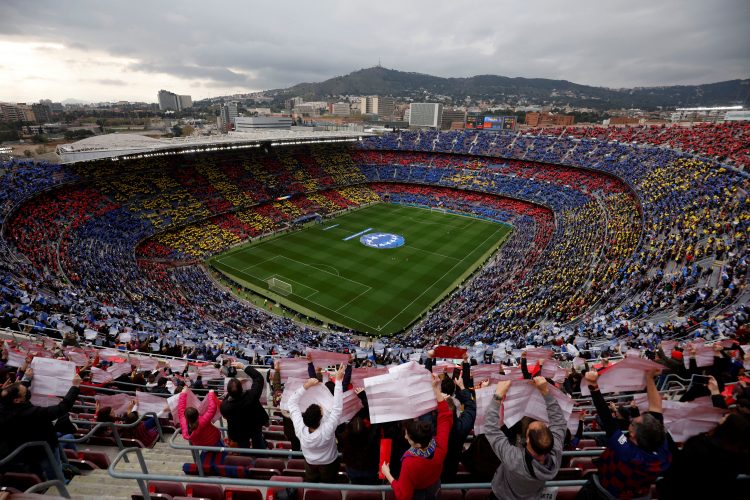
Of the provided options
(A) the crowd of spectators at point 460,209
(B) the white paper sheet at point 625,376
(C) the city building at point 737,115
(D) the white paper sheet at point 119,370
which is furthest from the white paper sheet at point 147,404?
(C) the city building at point 737,115

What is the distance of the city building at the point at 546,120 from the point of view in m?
140

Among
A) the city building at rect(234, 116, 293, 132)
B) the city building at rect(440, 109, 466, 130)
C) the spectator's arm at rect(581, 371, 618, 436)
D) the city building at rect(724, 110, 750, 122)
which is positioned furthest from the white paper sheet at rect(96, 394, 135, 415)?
the city building at rect(440, 109, 466, 130)

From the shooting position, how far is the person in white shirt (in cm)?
440

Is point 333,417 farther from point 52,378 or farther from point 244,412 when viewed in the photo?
point 52,378

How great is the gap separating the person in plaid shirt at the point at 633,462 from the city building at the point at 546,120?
501 feet

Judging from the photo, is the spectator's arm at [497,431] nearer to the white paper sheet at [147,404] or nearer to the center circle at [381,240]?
the white paper sheet at [147,404]

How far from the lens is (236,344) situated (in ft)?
64.7

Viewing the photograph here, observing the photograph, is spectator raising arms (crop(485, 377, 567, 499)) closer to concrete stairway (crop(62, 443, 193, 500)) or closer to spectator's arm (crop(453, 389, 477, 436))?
spectator's arm (crop(453, 389, 477, 436))

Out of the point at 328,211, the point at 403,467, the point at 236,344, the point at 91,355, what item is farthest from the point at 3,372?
the point at 328,211

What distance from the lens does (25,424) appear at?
190 inches

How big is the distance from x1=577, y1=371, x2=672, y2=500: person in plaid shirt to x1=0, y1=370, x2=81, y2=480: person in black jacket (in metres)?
6.46

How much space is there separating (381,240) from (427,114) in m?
163

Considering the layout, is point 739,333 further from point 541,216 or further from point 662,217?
point 541,216

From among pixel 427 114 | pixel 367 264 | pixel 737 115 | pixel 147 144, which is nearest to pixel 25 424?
pixel 367 264
